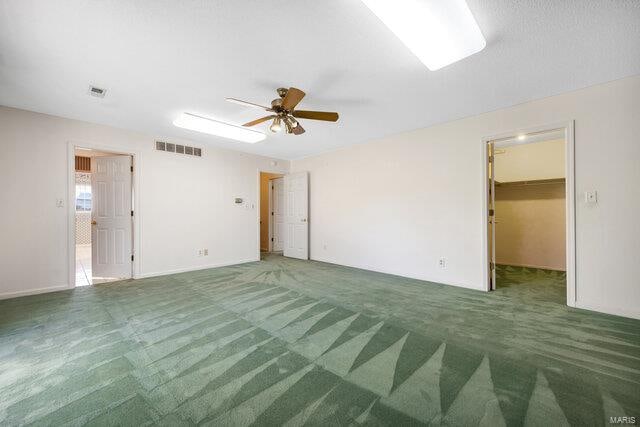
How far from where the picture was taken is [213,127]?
3838 mm

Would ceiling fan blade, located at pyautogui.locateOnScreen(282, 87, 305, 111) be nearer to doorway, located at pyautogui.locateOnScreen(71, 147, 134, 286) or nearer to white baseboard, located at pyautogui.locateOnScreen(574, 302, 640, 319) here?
doorway, located at pyautogui.locateOnScreen(71, 147, 134, 286)

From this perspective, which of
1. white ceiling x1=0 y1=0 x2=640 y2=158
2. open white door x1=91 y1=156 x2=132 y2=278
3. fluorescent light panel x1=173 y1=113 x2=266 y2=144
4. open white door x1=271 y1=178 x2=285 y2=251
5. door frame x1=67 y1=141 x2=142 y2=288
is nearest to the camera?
white ceiling x1=0 y1=0 x2=640 y2=158

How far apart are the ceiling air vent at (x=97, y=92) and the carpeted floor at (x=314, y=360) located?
2524mm

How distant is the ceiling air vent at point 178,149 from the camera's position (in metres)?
4.58

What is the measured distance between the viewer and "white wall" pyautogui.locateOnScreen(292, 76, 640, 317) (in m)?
2.67

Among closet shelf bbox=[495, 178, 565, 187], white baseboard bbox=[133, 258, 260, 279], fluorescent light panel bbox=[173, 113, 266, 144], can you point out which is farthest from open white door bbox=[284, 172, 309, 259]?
closet shelf bbox=[495, 178, 565, 187]

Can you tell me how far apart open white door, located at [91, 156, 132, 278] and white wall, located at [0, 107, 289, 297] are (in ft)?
0.82

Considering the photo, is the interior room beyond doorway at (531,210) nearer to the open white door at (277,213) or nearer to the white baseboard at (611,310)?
the white baseboard at (611,310)

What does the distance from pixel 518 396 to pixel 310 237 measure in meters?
4.95

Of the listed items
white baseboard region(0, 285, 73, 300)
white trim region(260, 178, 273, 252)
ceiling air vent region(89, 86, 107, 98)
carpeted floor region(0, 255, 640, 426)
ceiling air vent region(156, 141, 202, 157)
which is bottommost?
carpeted floor region(0, 255, 640, 426)

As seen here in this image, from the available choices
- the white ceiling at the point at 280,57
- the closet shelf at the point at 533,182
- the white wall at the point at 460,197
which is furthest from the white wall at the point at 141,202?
the closet shelf at the point at 533,182

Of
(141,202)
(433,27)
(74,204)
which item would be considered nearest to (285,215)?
(141,202)

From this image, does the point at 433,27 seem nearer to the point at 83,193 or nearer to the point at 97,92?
the point at 97,92

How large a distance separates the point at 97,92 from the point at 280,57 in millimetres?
2308
